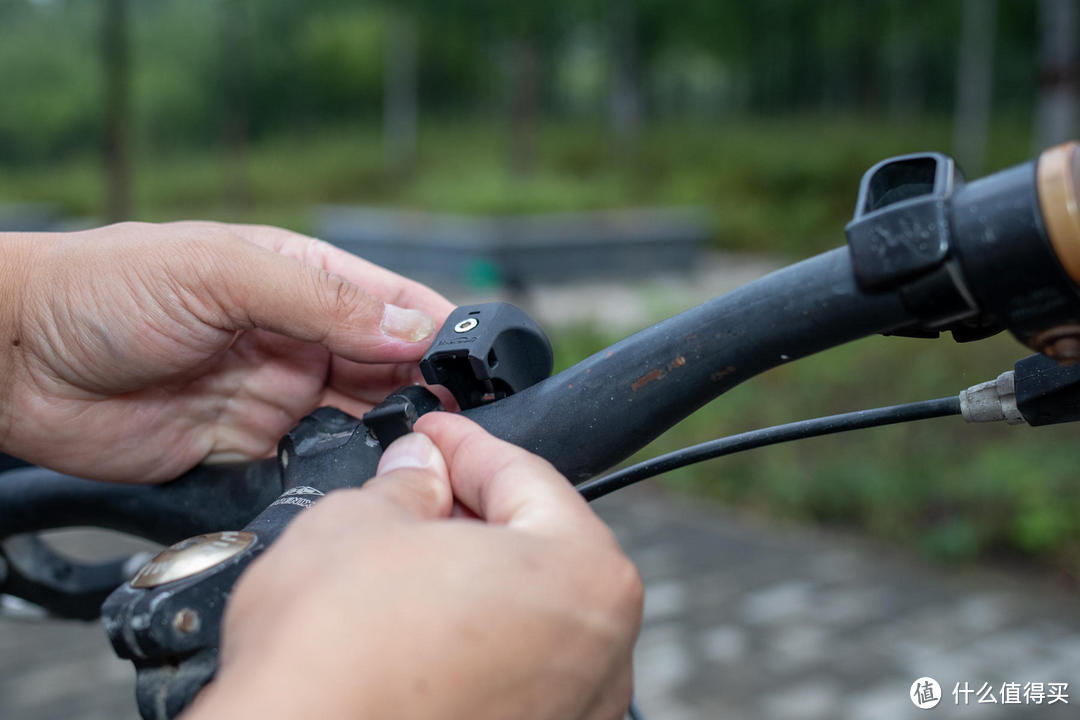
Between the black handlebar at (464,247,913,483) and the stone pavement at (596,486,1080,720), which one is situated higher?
the black handlebar at (464,247,913,483)

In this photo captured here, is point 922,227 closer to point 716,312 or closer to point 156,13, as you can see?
point 716,312

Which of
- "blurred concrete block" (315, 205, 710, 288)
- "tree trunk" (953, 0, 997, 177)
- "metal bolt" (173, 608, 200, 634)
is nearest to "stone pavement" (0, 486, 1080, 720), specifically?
"metal bolt" (173, 608, 200, 634)

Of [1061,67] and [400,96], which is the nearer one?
[1061,67]

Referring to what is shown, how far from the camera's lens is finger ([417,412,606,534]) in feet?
2.47

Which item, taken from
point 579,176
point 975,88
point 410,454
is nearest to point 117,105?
point 410,454

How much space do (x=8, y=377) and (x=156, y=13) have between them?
4226 cm

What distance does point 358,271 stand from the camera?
1479 millimetres

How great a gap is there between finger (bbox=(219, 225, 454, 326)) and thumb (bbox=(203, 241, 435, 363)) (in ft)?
Result: 0.56

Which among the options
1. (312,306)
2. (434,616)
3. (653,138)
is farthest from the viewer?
→ (653,138)

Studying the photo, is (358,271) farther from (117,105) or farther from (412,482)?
(117,105)

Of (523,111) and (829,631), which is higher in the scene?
(523,111)

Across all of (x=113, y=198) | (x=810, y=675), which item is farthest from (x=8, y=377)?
(x=113, y=198)

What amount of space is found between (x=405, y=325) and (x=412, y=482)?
47 cm

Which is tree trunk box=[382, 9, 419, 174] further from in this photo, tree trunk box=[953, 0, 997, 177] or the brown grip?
the brown grip
